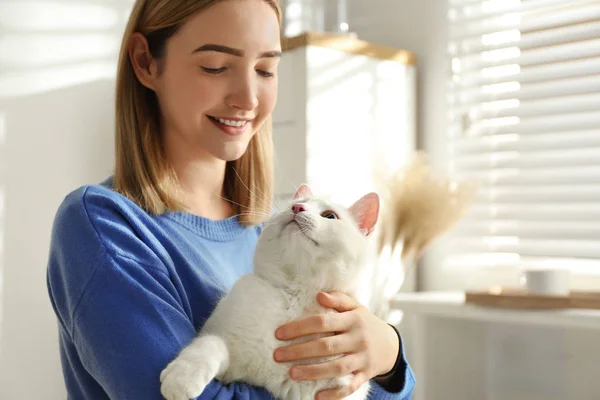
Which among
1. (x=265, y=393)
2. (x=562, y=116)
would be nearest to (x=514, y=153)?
(x=562, y=116)

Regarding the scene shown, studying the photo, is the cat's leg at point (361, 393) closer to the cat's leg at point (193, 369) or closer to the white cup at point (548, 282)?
the cat's leg at point (193, 369)

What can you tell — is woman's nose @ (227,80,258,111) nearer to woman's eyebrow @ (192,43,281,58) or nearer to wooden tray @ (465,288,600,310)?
woman's eyebrow @ (192,43,281,58)

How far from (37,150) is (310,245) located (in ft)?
4.94

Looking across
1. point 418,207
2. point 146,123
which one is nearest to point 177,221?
point 146,123

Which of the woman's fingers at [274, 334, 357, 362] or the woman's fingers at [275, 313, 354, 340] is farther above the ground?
the woman's fingers at [275, 313, 354, 340]

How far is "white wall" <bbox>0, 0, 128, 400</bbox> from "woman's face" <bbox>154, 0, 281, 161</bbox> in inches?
47.1

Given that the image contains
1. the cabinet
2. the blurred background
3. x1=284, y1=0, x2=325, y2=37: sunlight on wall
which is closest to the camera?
the blurred background

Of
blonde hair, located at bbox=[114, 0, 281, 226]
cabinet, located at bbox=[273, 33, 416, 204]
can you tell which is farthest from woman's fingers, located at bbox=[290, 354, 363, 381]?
cabinet, located at bbox=[273, 33, 416, 204]

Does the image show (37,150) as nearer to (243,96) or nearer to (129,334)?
(243,96)

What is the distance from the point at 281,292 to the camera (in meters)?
0.89

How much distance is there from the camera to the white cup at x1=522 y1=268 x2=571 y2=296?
1.57 meters

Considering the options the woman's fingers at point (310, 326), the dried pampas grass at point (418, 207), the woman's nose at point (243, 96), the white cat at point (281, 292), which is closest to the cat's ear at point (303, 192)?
the white cat at point (281, 292)

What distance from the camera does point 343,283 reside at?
2.99 ft

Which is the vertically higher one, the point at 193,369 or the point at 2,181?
the point at 2,181
